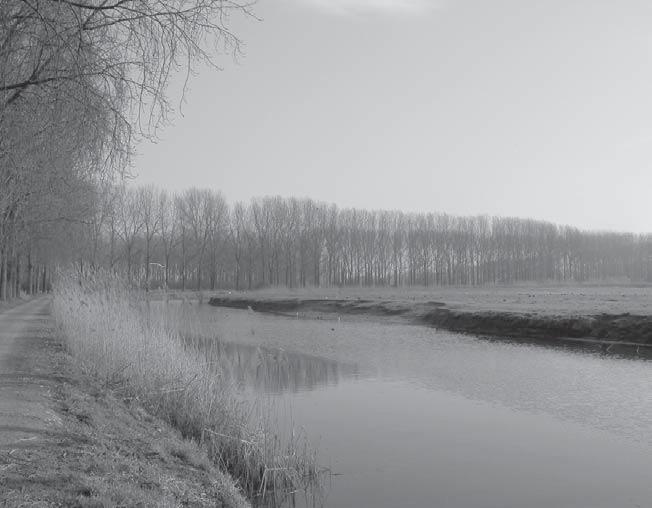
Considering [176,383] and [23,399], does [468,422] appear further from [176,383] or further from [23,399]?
[23,399]

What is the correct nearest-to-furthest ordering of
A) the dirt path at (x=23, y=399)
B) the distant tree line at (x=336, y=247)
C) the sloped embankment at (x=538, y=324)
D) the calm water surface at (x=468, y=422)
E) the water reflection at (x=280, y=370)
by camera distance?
the dirt path at (x=23, y=399), the calm water surface at (x=468, y=422), the water reflection at (x=280, y=370), the sloped embankment at (x=538, y=324), the distant tree line at (x=336, y=247)

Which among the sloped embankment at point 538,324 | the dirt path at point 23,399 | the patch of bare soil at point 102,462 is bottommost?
the sloped embankment at point 538,324

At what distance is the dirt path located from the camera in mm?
6203

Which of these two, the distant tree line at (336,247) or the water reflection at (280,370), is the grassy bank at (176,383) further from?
the distant tree line at (336,247)

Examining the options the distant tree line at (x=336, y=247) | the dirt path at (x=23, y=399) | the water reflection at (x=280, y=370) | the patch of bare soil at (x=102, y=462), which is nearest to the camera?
the patch of bare soil at (x=102, y=462)

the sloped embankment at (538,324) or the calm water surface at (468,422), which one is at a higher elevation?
the sloped embankment at (538,324)

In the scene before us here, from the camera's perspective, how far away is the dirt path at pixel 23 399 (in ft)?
20.4

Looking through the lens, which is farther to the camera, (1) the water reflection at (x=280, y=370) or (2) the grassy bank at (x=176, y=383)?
(1) the water reflection at (x=280, y=370)

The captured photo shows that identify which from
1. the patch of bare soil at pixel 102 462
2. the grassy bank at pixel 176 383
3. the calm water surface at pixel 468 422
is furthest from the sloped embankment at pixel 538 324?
the patch of bare soil at pixel 102 462

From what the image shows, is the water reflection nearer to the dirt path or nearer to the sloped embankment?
the dirt path

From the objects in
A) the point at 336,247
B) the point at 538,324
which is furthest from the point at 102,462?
the point at 336,247

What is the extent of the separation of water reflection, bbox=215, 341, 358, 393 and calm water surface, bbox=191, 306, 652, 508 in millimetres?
52

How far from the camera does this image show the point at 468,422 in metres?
11.0

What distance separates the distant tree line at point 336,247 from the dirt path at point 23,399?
47.4 meters
